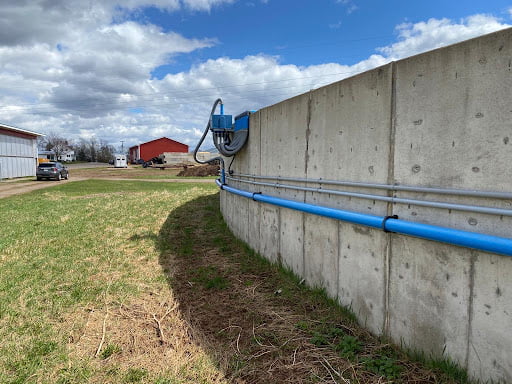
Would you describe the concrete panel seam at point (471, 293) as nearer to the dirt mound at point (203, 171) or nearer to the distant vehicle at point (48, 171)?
the distant vehicle at point (48, 171)

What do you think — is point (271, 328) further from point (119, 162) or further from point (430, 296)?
point (119, 162)

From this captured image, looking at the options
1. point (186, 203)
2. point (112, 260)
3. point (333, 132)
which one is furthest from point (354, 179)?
point (186, 203)

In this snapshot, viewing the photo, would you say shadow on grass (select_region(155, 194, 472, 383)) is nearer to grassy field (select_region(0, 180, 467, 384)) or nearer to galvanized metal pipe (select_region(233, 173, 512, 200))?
grassy field (select_region(0, 180, 467, 384))

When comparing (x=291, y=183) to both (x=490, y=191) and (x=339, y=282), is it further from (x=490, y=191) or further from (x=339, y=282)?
(x=490, y=191)

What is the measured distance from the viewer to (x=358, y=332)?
8.92 ft

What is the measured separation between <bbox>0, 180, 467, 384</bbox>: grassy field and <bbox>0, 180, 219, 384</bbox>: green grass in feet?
0.04

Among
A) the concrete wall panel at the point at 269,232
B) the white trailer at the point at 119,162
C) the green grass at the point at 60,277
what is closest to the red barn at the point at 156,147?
the white trailer at the point at 119,162

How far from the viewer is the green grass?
2.46 metres

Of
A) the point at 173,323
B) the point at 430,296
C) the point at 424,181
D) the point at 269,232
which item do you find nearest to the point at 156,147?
the point at 269,232

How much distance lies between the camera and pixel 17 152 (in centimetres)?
2744

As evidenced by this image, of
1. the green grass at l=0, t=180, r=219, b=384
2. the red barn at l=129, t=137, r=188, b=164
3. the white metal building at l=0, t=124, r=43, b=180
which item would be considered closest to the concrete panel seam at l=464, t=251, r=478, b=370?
the green grass at l=0, t=180, r=219, b=384

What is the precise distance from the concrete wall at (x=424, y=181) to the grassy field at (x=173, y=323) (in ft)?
0.84

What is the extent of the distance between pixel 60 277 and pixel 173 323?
2.04 metres

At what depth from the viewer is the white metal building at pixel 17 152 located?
25.2 metres
